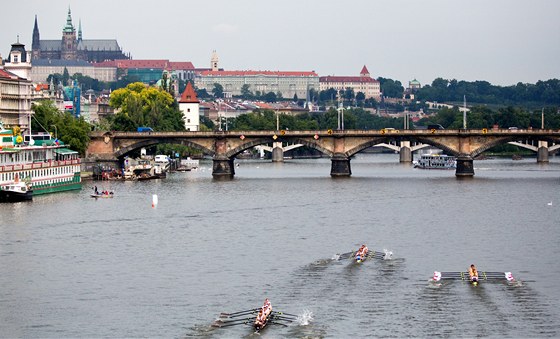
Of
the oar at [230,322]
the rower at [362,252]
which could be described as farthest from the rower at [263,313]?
the rower at [362,252]

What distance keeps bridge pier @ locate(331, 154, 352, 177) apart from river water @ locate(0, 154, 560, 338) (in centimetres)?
3201

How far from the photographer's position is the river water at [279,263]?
57.5 m

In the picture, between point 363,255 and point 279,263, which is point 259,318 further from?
point 363,255

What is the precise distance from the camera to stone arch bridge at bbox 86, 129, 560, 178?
157 m

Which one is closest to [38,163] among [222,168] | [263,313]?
[222,168]

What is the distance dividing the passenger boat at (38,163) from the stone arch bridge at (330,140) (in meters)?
22.3

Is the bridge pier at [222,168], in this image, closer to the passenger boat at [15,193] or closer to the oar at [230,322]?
the passenger boat at [15,193]

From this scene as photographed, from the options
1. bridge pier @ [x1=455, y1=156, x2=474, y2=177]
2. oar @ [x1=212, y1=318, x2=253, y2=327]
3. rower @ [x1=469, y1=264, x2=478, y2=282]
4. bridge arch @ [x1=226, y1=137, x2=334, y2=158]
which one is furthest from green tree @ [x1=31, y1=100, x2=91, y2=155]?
oar @ [x1=212, y1=318, x2=253, y2=327]

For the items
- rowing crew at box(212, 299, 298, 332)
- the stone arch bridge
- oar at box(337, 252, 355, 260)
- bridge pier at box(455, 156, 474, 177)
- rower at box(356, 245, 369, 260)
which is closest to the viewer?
rowing crew at box(212, 299, 298, 332)

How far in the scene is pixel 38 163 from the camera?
123 m

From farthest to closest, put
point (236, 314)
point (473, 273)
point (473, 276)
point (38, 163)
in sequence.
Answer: point (38, 163)
point (473, 273)
point (473, 276)
point (236, 314)

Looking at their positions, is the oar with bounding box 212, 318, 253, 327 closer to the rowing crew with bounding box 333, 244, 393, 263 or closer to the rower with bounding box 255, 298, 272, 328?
the rower with bounding box 255, 298, 272, 328

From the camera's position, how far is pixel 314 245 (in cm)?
8219

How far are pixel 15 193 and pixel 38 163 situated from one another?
35.1 ft
